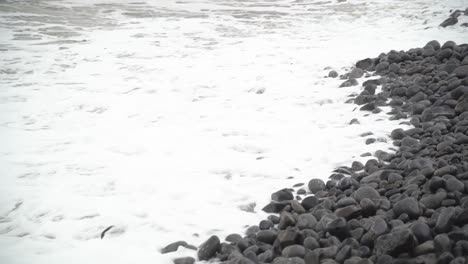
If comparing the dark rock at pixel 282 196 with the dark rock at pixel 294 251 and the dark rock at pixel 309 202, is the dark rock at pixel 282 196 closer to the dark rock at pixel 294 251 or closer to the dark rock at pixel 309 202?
the dark rock at pixel 309 202

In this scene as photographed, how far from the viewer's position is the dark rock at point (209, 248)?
7.18 feet

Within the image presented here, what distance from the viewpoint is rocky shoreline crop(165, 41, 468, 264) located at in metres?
1.84

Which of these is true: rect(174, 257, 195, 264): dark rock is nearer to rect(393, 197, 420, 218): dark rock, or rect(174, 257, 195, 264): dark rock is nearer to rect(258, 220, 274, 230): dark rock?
rect(258, 220, 274, 230): dark rock

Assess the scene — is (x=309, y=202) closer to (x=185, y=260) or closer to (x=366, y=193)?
(x=366, y=193)

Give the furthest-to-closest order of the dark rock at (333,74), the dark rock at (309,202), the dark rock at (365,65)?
the dark rock at (333,74)
the dark rock at (365,65)
the dark rock at (309,202)

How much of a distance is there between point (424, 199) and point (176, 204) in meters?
1.73

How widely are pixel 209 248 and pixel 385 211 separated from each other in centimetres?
112

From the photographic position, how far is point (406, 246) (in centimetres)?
181

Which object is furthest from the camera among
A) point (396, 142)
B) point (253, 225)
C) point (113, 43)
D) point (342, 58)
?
point (113, 43)

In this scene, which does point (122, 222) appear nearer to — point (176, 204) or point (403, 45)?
point (176, 204)

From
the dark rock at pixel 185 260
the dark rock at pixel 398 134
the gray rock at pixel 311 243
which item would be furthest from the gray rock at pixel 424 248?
the dark rock at pixel 398 134

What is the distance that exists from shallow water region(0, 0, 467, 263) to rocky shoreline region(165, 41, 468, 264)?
0.83 feet

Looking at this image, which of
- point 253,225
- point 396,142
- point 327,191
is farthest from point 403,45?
point 253,225

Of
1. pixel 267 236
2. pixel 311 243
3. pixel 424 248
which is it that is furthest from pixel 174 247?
pixel 424 248
